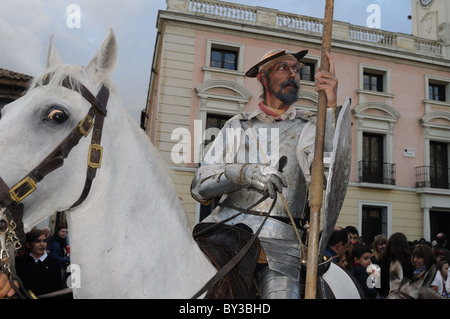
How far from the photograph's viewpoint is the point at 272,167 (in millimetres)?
1918

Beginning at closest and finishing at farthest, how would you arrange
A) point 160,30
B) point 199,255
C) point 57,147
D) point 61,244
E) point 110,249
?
1. point 57,147
2. point 110,249
3. point 199,255
4. point 61,244
5. point 160,30

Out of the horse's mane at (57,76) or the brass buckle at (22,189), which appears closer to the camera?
the brass buckle at (22,189)

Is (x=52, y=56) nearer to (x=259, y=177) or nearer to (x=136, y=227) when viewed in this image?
(x=136, y=227)

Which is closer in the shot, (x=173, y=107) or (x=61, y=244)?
(x=61, y=244)

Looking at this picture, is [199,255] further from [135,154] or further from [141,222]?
[135,154]

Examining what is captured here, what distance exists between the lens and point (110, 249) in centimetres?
165

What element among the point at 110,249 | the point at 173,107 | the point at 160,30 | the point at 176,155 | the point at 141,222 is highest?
the point at 160,30

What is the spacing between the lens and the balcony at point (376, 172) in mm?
17188

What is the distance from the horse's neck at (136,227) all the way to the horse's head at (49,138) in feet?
0.38

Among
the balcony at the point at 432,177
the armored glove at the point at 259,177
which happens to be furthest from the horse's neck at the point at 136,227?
the balcony at the point at 432,177

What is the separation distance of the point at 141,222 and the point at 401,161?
18.3m

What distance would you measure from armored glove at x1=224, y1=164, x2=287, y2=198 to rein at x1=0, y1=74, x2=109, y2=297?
72 cm

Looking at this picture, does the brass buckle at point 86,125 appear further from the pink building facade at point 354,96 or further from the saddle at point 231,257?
the pink building facade at point 354,96
